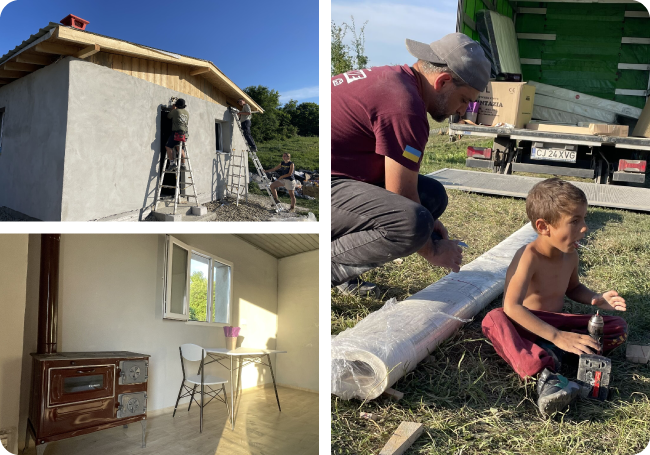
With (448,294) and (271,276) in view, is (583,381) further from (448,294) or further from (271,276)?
(271,276)

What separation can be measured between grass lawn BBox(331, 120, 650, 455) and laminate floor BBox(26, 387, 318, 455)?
1.37 meters

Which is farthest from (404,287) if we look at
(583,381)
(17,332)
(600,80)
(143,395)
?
(17,332)

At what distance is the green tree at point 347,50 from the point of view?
6.40 feet

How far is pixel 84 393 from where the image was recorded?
8.85ft

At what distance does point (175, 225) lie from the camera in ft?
6.16

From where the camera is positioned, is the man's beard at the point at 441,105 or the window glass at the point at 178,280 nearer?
the man's beard at the point at 441,105

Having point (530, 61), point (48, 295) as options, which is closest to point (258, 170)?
point (48, 295)

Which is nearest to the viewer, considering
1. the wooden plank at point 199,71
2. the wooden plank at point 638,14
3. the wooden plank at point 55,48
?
the wooden plank at point 55,48

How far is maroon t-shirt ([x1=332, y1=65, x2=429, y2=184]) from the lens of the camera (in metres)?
1.67

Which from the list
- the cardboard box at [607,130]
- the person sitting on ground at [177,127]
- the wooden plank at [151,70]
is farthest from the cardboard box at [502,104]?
the wooden plank at [151,70]

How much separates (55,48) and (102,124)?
0.33m

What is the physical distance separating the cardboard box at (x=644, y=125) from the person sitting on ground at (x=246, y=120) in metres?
1.96

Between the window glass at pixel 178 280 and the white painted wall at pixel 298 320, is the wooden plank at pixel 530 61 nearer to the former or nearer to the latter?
the white painted wall at pixel 298 320

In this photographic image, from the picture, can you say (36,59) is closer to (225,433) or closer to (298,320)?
(298,320)
